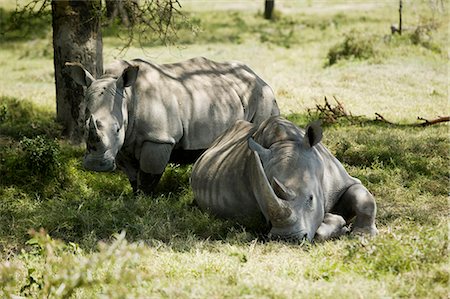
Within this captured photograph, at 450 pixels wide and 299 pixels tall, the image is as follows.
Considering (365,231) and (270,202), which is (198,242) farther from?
(365,231)

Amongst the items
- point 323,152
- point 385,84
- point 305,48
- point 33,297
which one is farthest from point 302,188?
point 305,48

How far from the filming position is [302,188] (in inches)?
255

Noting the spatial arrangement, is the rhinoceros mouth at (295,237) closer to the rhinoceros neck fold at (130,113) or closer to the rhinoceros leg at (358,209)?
the rhinoceros leg at (358,209)

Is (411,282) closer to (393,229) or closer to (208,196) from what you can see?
(393,229)

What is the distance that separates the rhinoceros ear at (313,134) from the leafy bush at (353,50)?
1170cm

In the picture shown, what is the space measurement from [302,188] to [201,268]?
121 cm

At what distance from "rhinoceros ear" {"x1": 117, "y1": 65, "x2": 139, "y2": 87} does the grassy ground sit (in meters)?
1.20

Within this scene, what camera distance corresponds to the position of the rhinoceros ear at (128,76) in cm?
808

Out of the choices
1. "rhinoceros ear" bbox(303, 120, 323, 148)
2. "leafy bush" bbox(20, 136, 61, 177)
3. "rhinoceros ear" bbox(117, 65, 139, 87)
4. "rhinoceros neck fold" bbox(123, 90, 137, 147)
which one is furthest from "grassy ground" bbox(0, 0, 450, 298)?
"rhinoceros ear" bbox(117, 65, 139, 87)

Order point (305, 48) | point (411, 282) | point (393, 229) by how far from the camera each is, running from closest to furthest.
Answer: point (411, 282) < point (393, 229) < point (305, 48)

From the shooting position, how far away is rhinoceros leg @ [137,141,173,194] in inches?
333

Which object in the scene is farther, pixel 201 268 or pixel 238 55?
pixel 238 55

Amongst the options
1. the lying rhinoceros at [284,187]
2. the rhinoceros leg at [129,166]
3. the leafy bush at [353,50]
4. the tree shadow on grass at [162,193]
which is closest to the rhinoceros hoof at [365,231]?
the lying rhinoceros at [284,187]

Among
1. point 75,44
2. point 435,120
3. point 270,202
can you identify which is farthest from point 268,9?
point 270,202
